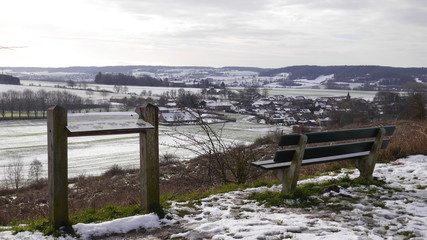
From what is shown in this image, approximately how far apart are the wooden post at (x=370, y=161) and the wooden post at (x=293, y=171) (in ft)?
5.00

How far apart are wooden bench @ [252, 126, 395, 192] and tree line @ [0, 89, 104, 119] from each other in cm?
6457

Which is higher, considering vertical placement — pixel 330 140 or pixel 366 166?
pixel 330 140

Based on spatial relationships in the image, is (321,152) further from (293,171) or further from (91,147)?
(91,147)

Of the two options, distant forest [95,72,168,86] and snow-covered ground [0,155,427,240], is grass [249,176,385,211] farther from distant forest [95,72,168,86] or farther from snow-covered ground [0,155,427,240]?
distant forest [95,72,168,86]

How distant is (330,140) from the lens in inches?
228

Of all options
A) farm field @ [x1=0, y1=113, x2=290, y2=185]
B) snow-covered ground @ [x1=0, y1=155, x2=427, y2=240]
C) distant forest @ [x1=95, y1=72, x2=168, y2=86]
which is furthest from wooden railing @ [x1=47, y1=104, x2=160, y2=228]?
distant forest @ [x1=95, y1=72, x2=168, y2=86]

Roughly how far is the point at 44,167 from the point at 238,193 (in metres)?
34.1

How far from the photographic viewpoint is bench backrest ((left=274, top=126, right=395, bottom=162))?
215 inches

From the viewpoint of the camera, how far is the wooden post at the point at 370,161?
6.44 metres

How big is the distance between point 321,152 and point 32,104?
2921 inches

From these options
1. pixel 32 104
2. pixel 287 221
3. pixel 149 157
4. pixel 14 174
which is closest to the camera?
pixel 287 221

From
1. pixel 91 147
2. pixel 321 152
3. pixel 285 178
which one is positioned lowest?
pixel 91 147

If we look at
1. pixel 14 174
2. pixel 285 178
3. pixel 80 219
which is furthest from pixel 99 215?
pixel 14 174

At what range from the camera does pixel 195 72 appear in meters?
190
